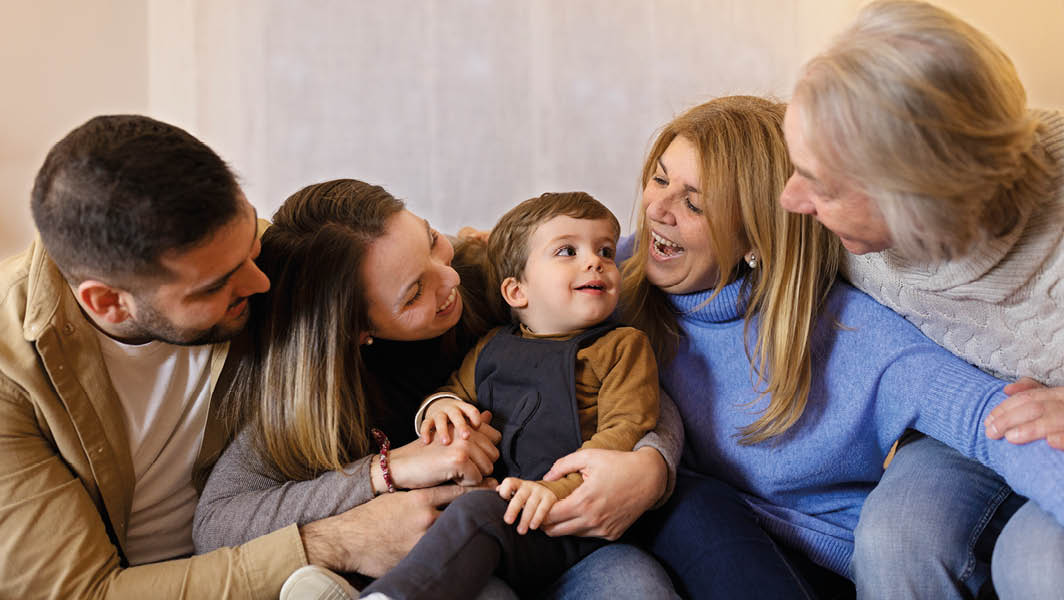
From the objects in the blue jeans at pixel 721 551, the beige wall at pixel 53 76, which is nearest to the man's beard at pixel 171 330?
the blue jeans at pixel 721 551

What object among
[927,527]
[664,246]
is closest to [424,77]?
[664,246]

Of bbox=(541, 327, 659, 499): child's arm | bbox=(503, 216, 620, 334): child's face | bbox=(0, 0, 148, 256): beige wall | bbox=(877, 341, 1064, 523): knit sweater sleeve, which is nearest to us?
bbox=(877, 341, 1064, 523): knit sweater sleeve

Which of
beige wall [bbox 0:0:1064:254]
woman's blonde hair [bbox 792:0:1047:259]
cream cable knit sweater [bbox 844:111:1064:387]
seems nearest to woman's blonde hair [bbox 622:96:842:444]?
cream cable knit sweater [bbox 844:111:1064:387]

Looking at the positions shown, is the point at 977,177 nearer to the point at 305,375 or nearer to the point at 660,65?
the point at 305,375

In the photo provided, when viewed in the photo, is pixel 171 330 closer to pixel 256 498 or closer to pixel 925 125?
pixel 256 498

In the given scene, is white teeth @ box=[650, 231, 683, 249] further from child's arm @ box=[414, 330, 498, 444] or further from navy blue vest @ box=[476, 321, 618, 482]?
child's arm @ box=[414, 330, 498, 444]

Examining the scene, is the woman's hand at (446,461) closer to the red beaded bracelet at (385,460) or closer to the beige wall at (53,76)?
the red beaded bracelet at (385,460)

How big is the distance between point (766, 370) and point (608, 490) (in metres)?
0.44

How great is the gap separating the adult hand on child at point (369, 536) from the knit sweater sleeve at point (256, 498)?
0.13 ft

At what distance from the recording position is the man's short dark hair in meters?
1.31

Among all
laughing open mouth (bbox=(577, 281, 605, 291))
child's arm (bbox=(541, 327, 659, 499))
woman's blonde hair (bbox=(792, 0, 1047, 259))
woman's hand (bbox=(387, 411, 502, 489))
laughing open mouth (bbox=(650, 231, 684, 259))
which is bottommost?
woman's hand (bbox=(387, 411, 502, 489))

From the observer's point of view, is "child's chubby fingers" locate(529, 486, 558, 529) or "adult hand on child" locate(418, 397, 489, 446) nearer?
"child's chubby fingers" locate(529, 486, 558, 529)

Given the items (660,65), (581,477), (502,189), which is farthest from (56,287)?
(660,65)

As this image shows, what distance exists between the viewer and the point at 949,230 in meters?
1.31
